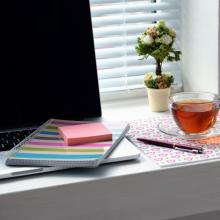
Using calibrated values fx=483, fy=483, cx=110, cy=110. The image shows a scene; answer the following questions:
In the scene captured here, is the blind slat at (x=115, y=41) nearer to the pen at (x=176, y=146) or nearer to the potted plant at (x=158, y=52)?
the potted plant at (x=158, y=52)

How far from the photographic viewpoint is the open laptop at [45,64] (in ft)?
3.47

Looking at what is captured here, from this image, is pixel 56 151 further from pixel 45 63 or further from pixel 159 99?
pixel 159 99

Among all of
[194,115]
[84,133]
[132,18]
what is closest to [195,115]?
[194,115]

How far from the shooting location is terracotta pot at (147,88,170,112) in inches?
47.1

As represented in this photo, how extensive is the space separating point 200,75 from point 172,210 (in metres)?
0.52

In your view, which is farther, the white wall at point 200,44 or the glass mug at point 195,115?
the white wall at point 200,44

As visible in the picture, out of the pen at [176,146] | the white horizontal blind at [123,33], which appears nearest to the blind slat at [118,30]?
Answer: the white horizontal blind at [123,33]

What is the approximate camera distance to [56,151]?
865mm

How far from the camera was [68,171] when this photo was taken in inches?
32.8

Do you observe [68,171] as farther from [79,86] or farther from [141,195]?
[79,86]

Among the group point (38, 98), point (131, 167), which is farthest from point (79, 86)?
point (131, 167)

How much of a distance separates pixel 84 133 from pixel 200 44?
1.56 ft

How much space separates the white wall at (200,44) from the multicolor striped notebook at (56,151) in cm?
34

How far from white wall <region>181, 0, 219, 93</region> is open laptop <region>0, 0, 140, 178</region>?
0.31 meters
